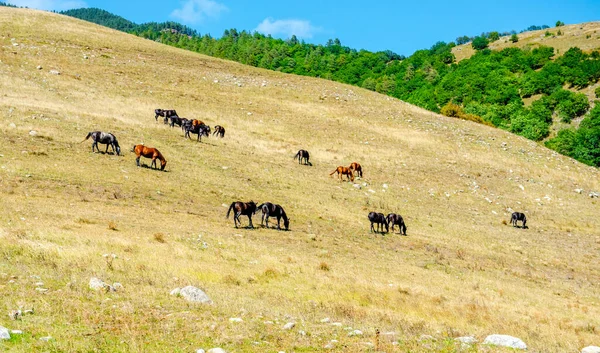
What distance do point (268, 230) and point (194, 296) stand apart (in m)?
13.9

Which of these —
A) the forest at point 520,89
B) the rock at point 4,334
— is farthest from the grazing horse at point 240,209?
the forest at point 520,89

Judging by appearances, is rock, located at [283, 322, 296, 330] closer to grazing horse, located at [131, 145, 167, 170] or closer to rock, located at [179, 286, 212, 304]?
rock, located at [179, 286, 212, 304]

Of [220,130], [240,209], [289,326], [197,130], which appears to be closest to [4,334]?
[289,326]

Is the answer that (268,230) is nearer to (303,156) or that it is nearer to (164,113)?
(303,156)

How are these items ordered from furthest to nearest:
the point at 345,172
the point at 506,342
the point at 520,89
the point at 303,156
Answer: the point at 520,89 < the point at 303,156 < the point at 345,172 < the point at 506,342

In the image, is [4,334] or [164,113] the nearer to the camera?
[4,334]

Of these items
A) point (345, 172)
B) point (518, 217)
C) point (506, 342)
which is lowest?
point (506, 342)

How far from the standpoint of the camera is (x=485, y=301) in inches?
725

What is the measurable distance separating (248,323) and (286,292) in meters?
6.04

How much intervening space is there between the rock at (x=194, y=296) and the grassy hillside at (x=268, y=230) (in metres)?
0.35

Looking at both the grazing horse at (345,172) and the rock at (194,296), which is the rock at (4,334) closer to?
the rock at (194,296)

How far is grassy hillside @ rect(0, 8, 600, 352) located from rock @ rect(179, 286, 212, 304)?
35cm

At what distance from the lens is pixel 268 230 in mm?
25844

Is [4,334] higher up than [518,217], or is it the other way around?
[518,217]
